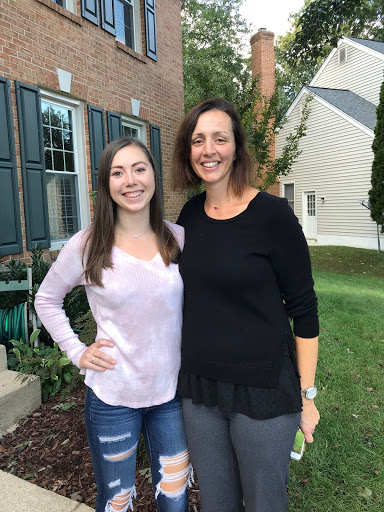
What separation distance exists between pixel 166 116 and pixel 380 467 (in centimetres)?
682

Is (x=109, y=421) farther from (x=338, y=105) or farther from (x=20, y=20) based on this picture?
(x=338, y=105)

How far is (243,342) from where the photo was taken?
139 cm

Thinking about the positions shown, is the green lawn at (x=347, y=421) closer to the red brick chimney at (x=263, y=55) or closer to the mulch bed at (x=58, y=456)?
the mulch bed at (x=58, y=456)

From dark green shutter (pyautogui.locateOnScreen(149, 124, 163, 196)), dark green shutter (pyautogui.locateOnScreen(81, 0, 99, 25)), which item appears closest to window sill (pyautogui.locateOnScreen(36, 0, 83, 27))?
dark green shutter (pyautogui.locateOnScreen(81, 0, 99, 25))

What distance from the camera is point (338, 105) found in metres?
16.0

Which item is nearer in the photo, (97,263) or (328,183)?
(97,263)

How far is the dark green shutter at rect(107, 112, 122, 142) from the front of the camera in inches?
246

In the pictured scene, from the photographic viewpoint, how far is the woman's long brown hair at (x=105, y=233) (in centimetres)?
151

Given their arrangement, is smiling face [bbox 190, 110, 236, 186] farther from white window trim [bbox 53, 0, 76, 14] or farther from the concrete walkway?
white window trim [bbox 53, 0, 76, 14]

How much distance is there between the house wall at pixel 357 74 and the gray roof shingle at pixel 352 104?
1.20ft

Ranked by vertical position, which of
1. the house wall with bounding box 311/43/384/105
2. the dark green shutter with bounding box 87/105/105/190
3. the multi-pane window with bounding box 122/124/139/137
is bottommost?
the dark green shutter with bounding box 87/105/105/190

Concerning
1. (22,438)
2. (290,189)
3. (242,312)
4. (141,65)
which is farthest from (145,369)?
(290,189)

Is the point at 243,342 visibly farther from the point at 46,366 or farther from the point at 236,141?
the point at 46,366

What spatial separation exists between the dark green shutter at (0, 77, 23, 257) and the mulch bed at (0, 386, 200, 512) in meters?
2.17
